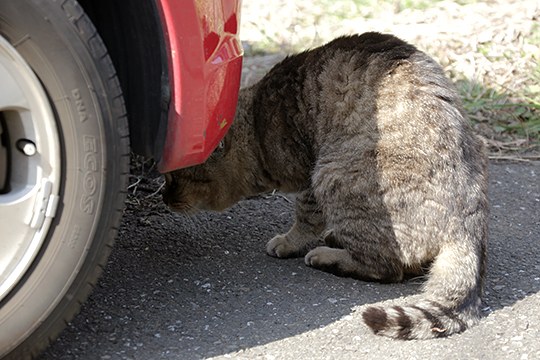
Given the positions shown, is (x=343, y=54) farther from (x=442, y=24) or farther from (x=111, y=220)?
(x=442, y=24)

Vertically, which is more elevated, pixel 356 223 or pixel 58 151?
pixel 58 151

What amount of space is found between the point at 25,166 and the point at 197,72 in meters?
0.72

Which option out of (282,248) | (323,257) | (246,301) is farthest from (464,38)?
(246,301)

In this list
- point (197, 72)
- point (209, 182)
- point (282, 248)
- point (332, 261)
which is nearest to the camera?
point (197, 72)

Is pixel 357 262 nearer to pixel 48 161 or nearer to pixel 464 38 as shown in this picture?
pixel 48 161

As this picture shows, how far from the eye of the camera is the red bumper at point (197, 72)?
323 cm

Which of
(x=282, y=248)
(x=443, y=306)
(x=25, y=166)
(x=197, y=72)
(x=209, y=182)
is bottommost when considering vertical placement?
(x=282, y=248)

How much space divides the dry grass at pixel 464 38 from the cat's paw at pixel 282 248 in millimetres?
2341

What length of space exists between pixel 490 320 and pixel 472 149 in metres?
0.88

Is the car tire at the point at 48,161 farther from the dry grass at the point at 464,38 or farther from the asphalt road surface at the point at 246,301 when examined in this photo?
the dry grass at the point at 464,38

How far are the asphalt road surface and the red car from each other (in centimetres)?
46

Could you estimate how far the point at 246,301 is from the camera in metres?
4.02

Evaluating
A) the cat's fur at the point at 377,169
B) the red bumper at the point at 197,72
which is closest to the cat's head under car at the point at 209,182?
the cat's fur at the point at 377,169

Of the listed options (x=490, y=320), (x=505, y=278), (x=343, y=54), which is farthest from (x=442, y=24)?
(x=490, y=320)
